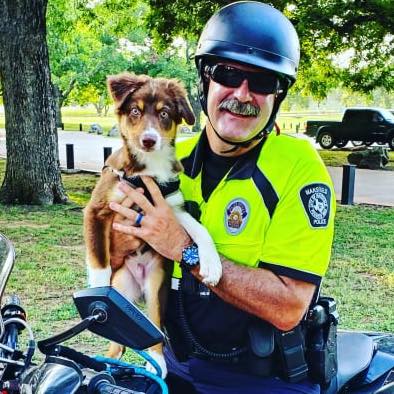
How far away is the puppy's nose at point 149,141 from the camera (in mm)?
2154

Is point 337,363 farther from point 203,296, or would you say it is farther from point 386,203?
point 386,203

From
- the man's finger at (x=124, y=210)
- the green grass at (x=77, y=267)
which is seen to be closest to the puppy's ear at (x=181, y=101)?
the man's finger at (x=124, y=210)

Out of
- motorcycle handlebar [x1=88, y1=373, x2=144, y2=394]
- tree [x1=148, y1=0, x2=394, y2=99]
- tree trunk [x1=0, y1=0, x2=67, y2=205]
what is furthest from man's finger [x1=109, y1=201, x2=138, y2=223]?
tree [x1=148, y1=0, x2=394, y2=99]

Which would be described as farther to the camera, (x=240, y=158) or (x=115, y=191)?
(x=240, y=158)

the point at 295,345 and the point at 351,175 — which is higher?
the point at 295,345

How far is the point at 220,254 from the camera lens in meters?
2.22

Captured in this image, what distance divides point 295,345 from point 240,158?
0.60 metres

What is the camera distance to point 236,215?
221 centimetres

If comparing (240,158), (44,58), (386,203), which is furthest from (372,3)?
(240,158)

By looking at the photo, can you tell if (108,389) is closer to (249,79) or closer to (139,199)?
(139,199)

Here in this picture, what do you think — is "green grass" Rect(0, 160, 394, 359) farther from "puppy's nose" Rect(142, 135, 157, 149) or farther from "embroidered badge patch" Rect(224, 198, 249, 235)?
"puppy's nose" Rect(142, 135, 157, 149)

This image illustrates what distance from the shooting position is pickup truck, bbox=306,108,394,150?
29434mm

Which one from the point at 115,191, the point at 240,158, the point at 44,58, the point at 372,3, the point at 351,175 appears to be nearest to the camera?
the point at 115,191

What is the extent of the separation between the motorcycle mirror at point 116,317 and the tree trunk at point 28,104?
11.0 meters
